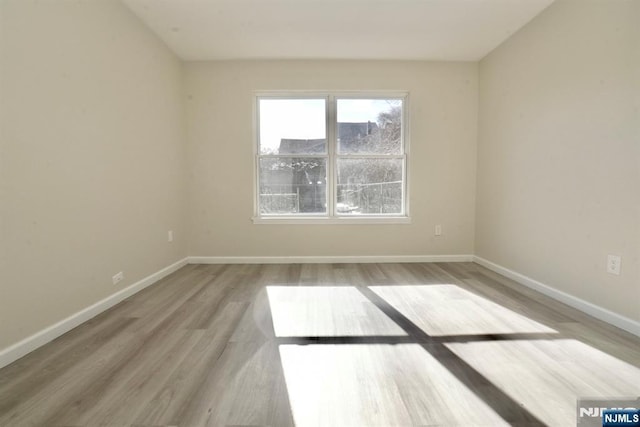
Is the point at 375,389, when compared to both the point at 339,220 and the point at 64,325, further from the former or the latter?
the point at 339,220

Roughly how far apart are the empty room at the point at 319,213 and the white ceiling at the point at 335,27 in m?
0.03

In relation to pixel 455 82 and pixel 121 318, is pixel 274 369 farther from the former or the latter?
pixel 455 82

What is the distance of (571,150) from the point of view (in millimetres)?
2475

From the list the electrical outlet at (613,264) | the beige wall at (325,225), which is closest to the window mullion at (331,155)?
the beige wall at (325,225)

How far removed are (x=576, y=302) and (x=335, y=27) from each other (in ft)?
11.2

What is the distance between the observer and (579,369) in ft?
5.07

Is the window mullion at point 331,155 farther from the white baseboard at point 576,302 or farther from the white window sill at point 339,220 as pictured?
the white baseboard at point 576,302

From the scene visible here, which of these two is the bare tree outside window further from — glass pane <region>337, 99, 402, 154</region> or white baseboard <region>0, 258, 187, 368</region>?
white baseboard <region>0, 258, 187, 368</region>

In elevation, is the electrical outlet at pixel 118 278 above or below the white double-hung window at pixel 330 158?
below

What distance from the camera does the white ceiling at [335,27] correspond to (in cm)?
267

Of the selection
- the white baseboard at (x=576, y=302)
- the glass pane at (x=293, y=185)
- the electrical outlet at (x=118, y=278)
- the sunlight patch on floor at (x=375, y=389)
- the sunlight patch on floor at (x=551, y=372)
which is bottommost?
the sunlight patch on floor at (x=375, y=389)

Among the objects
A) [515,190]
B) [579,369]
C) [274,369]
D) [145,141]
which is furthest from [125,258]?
[515,190]

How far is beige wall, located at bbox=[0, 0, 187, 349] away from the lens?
1.68 metres

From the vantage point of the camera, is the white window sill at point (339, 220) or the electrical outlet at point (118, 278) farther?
the white window sill at point (339, 220)
